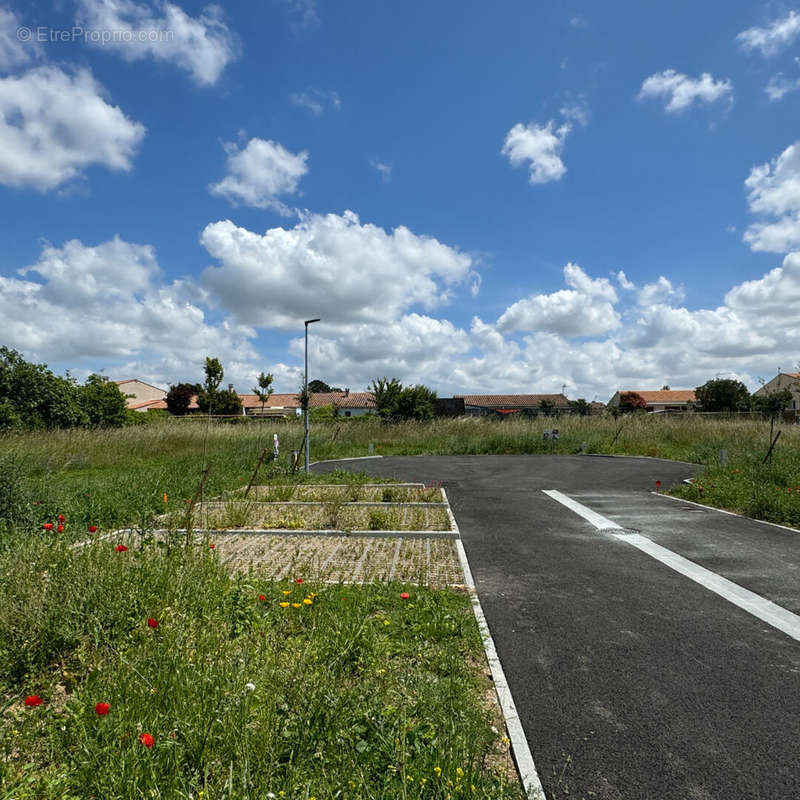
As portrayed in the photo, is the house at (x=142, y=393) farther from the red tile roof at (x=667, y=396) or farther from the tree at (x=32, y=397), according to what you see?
the red tile roof at (x=667, y=396)

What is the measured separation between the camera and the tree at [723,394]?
5598 centimetres

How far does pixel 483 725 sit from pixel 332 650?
44.4 inches

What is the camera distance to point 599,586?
5332 millimetres

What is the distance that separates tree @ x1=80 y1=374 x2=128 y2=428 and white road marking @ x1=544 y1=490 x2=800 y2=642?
92.1ft

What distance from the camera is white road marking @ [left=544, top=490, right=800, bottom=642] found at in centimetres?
437

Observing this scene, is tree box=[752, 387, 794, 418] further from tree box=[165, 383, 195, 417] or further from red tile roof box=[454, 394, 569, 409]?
tree box=[165, 383, 195, 417]

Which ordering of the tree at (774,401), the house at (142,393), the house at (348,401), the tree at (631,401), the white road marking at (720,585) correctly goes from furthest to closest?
the house at (348,401)
the tree at (631,401)
the house at (142,393)
the tree at (774,401)
the white road marking at (720,585)

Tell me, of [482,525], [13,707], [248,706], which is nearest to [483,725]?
[248,706]

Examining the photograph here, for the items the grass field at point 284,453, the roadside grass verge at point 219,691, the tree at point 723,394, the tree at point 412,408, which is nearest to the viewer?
the roadside grass verge at point 219,691

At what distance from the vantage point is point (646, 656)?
3715 millimetres

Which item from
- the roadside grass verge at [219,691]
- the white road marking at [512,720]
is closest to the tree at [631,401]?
the white road marking at [512,720]

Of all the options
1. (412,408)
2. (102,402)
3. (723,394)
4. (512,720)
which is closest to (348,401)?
(412,408)

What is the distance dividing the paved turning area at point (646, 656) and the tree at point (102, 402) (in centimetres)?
2787

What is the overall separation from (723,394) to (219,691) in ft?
224
